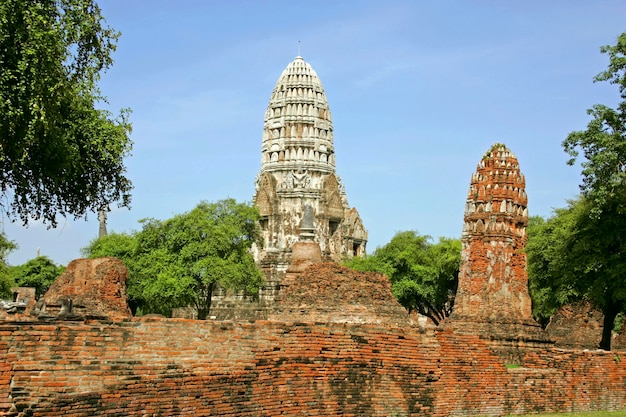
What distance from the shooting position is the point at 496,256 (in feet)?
78.4

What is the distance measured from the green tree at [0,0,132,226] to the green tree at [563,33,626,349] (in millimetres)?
11816

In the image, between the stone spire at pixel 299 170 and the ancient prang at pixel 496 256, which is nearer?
the ancient prang at pixel 496 256

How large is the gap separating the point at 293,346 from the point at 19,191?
745cm

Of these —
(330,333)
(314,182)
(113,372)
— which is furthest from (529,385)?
(314,182)

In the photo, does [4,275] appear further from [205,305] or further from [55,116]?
[55,116]

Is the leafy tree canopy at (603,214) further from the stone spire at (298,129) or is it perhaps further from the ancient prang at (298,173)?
the stone spire at (298,129)

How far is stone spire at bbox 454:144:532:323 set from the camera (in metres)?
23.7

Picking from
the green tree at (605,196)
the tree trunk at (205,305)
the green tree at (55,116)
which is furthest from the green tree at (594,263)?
the tree trunk at (205,305)

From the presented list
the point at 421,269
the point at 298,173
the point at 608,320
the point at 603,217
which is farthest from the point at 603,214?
the point at 298,173

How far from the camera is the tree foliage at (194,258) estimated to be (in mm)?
44375

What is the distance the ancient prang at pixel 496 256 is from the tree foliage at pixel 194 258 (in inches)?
863

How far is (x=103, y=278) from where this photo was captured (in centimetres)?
1881

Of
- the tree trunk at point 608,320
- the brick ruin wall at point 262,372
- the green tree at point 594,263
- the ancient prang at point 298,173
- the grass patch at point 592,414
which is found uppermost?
Result: the ancient prang at point 298,173

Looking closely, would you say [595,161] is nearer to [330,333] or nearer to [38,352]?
[330,333]
